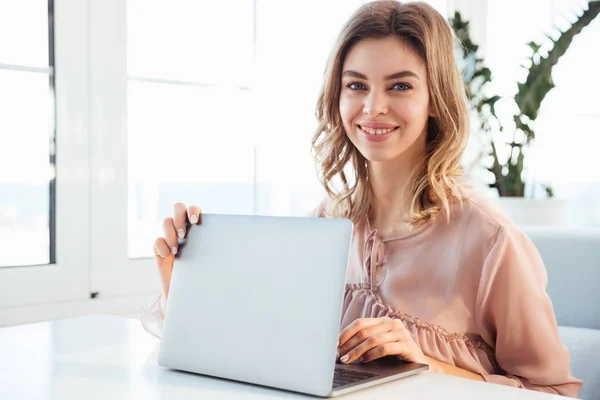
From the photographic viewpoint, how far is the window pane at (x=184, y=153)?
7.17 feet

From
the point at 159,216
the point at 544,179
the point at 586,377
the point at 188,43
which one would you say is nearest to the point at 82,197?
the point at 159,216

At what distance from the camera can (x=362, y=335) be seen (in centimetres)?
109

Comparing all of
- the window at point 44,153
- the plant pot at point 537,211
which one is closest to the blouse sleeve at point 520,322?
the window at point 44,153

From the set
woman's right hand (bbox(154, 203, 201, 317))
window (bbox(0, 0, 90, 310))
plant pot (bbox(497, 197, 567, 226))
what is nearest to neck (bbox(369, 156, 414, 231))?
woman's right hand (bbox(154, 203, 201, 317))

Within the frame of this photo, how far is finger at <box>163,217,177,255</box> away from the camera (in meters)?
1.10

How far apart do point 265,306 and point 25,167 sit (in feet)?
3.90

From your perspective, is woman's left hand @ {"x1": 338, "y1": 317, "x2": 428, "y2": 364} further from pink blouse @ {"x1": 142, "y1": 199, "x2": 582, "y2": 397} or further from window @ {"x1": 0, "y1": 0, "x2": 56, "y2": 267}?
window @ {"x1": 0, "y1": 0, "x2": 56, "y2": 267}

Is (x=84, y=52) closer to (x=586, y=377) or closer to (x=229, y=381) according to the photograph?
(x=229, y=381)

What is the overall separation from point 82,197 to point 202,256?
1068 millimetres

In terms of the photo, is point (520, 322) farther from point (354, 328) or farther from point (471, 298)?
point (354, 328)

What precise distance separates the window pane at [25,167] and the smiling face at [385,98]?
0.90 metres

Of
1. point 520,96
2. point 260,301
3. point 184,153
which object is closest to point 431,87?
point 260,301

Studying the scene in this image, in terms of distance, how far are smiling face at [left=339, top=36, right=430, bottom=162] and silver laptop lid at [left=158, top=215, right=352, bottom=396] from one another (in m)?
0.47

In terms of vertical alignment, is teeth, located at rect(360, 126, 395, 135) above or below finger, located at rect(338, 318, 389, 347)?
above
